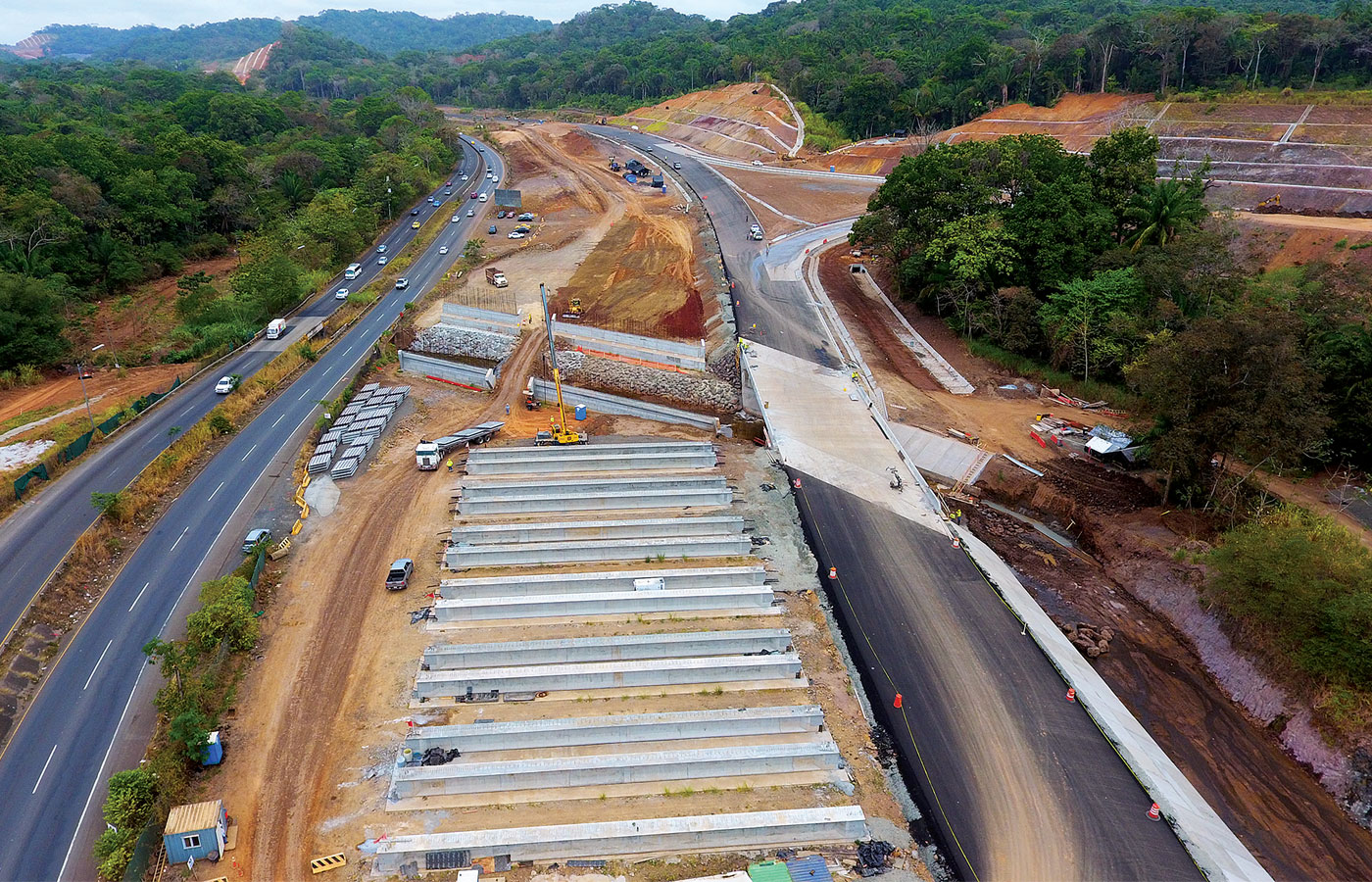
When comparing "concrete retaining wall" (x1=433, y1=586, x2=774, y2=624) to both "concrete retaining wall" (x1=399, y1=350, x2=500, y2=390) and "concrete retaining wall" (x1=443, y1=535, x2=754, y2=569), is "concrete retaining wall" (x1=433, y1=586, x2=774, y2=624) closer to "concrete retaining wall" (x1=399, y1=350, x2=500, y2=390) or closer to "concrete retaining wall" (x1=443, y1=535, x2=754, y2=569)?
"concrete retaining wall" (x1=443, y1=535, x2=754, y2=569)

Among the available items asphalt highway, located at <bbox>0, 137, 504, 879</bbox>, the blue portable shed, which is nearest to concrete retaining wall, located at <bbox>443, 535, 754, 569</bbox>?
asphalt highway, located at <bbox>0, 137, 504, 879</bbox>

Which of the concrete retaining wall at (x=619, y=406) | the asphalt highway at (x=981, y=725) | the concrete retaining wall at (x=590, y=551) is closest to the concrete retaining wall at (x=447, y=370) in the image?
the concrete retaining wall at (x=619, y=406)

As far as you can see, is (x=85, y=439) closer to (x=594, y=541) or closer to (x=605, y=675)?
(x=594, y=541)

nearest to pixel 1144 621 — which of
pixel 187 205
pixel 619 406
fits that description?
pixel 619 406

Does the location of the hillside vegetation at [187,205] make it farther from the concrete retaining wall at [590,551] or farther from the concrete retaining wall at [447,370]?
the concrete retaining wall at [590,551]

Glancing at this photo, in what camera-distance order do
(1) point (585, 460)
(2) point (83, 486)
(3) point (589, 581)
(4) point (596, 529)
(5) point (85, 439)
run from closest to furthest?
(3) point (589, 581) → (4) point (596, 529) → (2) point (83, 486) → (1) point (585, 460) → (5) point (85, 439)

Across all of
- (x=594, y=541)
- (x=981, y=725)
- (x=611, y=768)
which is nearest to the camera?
(x=611, y=768)

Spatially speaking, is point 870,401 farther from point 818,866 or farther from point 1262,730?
point 818,866
